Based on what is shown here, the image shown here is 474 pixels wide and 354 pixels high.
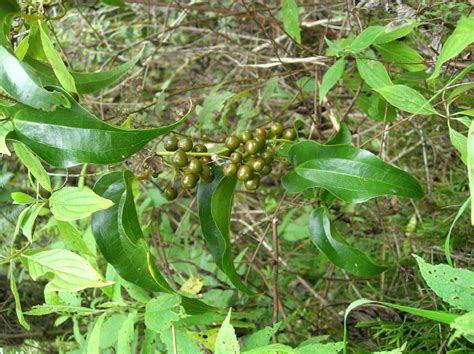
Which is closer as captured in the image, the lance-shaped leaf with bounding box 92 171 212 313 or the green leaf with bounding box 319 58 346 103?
the lance-shaped leaf with bounding box 92 171 212 313

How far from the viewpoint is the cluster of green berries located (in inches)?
45.5

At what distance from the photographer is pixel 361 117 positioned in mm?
2037

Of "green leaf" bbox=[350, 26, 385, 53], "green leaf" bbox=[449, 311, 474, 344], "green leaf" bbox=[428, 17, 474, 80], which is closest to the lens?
"green leaf" bbox=[449, 311, 474, 344]

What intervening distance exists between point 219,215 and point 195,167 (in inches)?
4.3

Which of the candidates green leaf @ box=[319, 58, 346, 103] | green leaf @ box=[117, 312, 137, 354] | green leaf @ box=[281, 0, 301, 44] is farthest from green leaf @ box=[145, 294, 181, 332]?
green leaf @ box=[281, 0, 301, 44]

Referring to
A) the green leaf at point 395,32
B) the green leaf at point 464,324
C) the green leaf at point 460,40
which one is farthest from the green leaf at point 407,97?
the green leaf at point 464,324

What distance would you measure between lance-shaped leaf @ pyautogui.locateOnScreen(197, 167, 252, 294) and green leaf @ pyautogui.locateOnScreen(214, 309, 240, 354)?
32cm

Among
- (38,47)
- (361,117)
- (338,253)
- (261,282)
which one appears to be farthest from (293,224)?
(38,47)

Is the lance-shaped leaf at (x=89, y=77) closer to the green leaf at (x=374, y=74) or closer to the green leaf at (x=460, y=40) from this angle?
the green leaf at (x=374, y=74)

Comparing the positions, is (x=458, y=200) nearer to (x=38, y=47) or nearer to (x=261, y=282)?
(x=261, y=282)

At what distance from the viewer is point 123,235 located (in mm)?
1109

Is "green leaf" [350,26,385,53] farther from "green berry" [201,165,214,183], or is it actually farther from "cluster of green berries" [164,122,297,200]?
"green berry" [201,165,214,183]

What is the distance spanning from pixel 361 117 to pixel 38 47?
1.14 metres

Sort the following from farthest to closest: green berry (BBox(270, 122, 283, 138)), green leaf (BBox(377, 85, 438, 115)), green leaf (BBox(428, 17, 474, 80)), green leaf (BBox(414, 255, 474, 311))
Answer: green berry (BBox(270, 122, 283, 138))
green leaf (BBox(377, 85, 438, 115))
green leaf (BBox(428, 17, 474, 80))
green leaf (BBox(414, 255, 474, 311))
